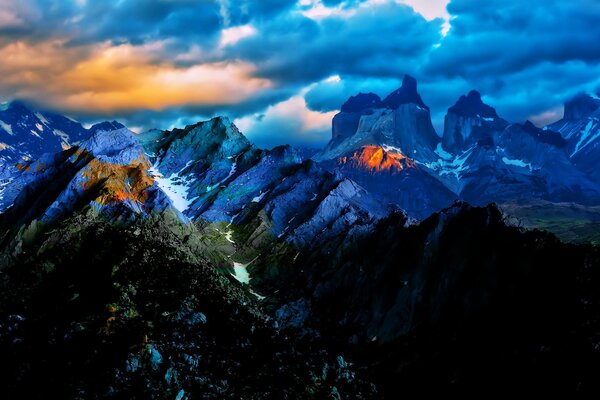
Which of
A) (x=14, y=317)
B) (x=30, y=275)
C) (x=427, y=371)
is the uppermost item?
(x=30, y=275)

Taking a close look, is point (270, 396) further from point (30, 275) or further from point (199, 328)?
point (30, 275)

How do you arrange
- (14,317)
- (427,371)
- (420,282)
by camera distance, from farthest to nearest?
(420,282) → (14,317) → (427,371)

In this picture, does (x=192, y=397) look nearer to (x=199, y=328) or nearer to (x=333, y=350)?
(x=199, y=328)

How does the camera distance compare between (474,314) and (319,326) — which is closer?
(474,314)

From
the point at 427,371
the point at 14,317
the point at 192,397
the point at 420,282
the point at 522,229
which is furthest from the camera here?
the point at 420,282

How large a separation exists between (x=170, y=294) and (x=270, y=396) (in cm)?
4751

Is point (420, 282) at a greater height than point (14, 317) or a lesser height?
lesser

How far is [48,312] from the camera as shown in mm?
154250

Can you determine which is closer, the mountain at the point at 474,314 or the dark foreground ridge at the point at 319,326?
the mountain at the point at 474,314

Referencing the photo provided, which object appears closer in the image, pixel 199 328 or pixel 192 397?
pixel 192 397

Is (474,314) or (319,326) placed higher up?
(319,326)

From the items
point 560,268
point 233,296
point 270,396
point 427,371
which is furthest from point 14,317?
point 560,268

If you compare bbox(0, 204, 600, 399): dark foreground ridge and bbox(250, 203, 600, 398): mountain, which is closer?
bbox(250, 203, 600, 398): mountain

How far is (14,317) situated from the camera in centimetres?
15050
